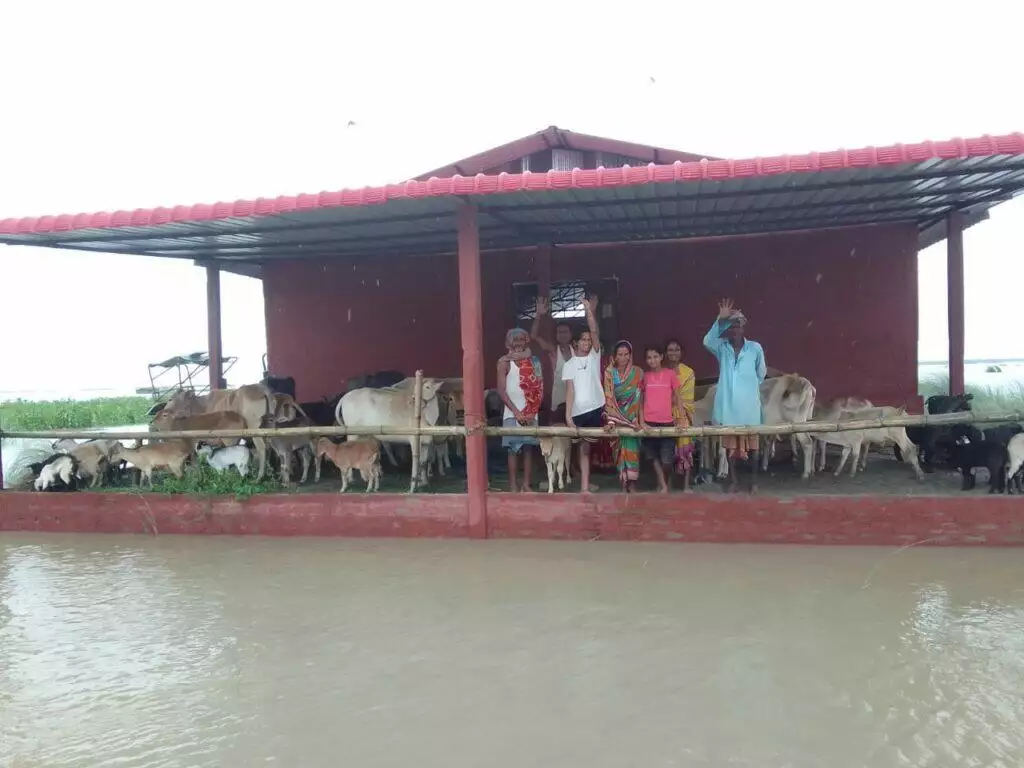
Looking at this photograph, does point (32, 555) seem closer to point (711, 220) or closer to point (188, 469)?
point (188, 469)

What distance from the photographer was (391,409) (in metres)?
8.57

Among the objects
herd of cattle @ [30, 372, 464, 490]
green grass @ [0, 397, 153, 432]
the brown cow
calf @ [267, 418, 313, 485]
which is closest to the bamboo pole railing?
herd of cattle @ [30, 372, 464, 490]

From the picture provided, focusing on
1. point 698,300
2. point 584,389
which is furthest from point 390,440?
point 698,300

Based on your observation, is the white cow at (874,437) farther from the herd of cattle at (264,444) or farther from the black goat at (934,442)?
the herd of cattle at (264,444)

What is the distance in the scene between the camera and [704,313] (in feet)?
33.9

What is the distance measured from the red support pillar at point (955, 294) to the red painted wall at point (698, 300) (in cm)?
44

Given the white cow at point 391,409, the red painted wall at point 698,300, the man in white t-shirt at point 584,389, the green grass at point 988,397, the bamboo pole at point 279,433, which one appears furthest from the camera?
the green grass at point 988,397

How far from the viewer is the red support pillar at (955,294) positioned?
903 centimetres

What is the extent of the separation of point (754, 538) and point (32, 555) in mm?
6514

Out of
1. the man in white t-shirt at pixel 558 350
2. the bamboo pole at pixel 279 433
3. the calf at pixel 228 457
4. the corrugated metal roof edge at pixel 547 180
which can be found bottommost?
the calf at pixel 228 457

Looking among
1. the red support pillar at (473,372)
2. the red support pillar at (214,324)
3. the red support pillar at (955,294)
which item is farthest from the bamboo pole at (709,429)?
the red support pillar at (214,324)

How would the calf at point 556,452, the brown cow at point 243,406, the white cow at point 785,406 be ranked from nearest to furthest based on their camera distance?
1. the calf at point 556,452
2. the white cow at point 785,406
3. the brown cow at point 243,406

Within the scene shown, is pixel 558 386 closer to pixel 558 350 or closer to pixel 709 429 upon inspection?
pixel 558 350

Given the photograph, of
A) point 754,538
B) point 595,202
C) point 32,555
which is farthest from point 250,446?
point 754,538
